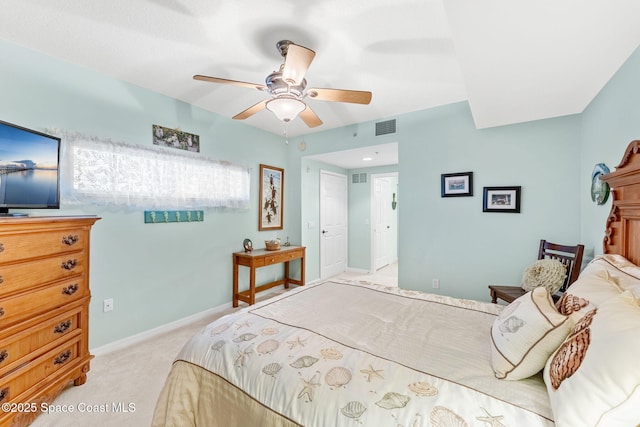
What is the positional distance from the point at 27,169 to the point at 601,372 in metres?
2.99

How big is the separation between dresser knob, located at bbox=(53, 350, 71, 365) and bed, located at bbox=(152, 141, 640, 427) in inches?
41.5

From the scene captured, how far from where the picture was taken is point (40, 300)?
168 centimetres

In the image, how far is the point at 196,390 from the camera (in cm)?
128

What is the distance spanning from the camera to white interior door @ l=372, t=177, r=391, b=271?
5.53 meters

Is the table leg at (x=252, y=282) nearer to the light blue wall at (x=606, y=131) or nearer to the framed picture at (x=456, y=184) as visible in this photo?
the framed picture at (x=456, y=184)

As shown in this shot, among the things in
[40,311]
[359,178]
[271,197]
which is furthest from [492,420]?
[359,178]

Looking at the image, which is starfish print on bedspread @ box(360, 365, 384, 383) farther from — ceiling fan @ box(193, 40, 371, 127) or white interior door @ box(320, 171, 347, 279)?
white interior door @ box(320, 171, 347, 279)

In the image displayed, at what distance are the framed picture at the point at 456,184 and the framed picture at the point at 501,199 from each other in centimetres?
17

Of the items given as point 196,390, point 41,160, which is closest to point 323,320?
point 196,390

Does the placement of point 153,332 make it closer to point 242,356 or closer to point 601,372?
point 242,356

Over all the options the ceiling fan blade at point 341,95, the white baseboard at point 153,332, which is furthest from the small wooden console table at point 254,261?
the ceiling fan blade at point 341,95

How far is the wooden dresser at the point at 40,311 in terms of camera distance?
4.92 feet

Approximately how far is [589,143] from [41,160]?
4293 mm

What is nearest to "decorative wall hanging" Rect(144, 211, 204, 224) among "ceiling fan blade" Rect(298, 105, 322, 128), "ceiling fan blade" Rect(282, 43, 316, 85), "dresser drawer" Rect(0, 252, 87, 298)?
"dresser drawer" Rect(0, 252, 87, 298)
